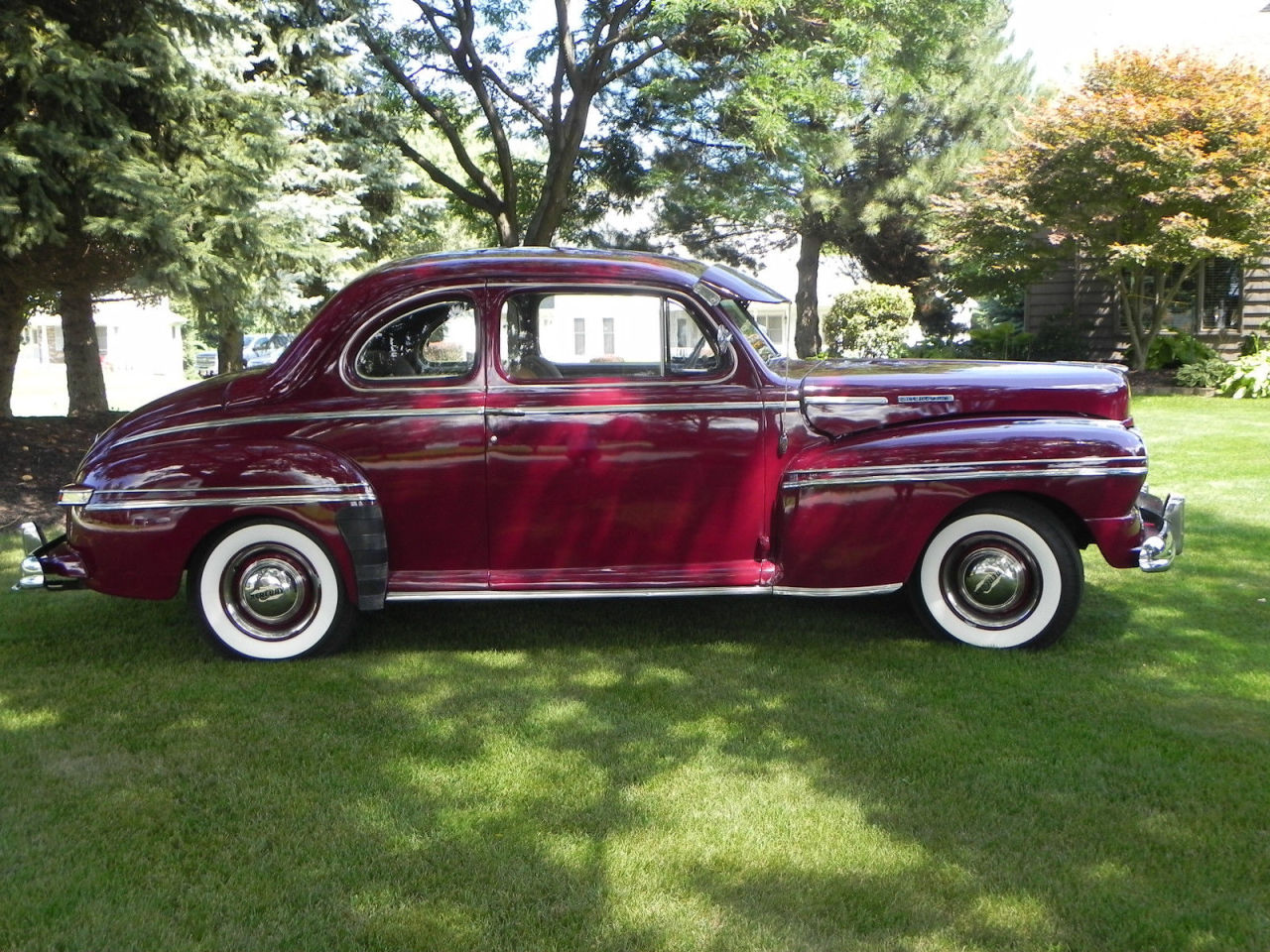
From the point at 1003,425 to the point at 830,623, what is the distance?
1.35 meters

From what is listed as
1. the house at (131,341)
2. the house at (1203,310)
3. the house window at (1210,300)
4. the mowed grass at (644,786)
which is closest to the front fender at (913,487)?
the mowed grass at (644,786)

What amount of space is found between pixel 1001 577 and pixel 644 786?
229cm

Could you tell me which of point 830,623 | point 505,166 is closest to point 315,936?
point 830,623

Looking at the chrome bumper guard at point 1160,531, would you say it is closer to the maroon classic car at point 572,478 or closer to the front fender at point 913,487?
the maroon classic car at point 572,478

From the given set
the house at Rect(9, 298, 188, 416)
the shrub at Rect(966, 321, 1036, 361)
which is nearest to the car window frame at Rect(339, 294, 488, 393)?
the shrub at Rect(966, 321, 1036, 361)

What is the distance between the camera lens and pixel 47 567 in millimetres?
5441

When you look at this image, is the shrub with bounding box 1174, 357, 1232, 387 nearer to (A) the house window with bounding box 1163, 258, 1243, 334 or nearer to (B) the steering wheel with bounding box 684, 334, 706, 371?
(A) the house window with bounding box 1163, 258, 1243, 334

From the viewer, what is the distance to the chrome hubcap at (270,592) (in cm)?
541

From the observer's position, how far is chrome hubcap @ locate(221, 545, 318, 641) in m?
5.41

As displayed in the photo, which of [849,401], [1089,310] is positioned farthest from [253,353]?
[849,401]

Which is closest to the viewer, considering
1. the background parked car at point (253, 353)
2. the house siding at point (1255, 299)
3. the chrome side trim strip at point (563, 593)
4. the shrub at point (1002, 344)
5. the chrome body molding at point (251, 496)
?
the chrome body molding at point (251, 496)

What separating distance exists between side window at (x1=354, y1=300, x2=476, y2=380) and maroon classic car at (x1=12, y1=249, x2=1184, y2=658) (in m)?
0.01

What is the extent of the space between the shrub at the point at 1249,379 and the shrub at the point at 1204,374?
0.13 m

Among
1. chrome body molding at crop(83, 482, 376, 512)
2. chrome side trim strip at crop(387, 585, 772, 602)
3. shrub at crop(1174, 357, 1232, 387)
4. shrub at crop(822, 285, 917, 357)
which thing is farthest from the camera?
shrub at crop(822, 285, 917, 357)
